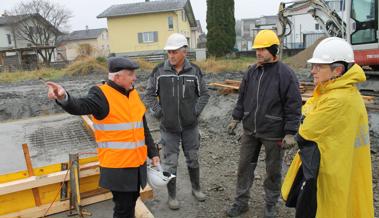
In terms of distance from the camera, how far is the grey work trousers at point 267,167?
371 centimetres

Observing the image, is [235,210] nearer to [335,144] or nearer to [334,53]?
[335,144]

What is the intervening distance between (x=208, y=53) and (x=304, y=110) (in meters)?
26.2

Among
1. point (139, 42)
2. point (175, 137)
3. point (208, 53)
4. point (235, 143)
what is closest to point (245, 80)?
point (175, 137)

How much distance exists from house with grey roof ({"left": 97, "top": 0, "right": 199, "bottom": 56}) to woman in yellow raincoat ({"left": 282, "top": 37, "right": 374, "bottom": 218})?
111ft

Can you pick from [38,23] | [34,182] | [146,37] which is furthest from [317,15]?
[38,23]

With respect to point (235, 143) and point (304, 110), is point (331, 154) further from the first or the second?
point (235, 143)

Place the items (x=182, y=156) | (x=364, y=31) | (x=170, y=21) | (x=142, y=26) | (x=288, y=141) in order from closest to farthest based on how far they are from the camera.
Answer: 1. (x=288, y=141)
2. (x=182, y=156)
3. (x=364, y=31)
4. (x=170, y=21)
5. (x=142, y=26)

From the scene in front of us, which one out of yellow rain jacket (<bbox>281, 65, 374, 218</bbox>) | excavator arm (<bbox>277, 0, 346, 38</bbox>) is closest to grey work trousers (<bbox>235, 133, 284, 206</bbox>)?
yellow rain jacket (<bbox>281, 65, 374, 218</bbox>)

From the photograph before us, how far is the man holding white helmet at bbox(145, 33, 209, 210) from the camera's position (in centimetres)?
409

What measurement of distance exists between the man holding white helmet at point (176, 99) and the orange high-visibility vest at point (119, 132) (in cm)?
110

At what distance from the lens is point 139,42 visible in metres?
36.4

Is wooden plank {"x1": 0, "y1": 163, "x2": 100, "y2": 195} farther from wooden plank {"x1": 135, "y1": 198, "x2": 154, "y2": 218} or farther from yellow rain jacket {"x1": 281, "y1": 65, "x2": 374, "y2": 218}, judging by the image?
yellow rain jacket {"x1": 281, "y1": 65, "x2": 374, "y2": 218}

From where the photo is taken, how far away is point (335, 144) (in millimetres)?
2484

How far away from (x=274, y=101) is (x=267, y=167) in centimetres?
73
